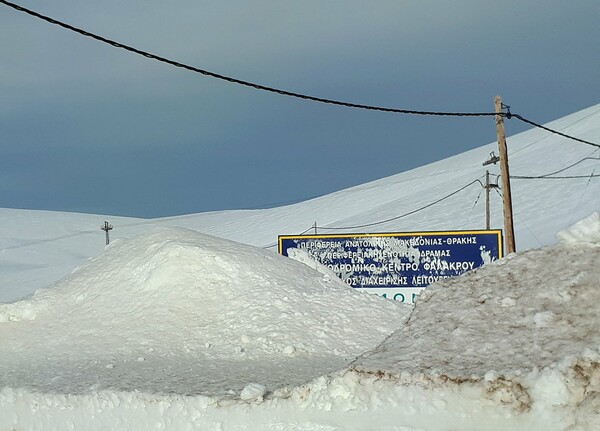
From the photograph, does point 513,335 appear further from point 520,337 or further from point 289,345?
point 289,345

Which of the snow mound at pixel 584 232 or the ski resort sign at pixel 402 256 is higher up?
the ski resort sign at pixel 402 256

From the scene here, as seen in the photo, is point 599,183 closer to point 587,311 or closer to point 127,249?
point 127,249

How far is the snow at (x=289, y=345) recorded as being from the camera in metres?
4.91

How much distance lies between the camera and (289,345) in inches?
361

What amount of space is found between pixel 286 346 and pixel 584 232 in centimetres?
385

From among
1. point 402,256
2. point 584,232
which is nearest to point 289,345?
point 584,232

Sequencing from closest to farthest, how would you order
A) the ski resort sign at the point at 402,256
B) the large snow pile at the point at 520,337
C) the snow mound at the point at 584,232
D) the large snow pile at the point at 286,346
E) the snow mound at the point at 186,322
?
the large snow pile at the point at 520,337
the large snow pile at the point at 286,346
the snow mound at the point at 584,232
the snow mound at the point at 186,322
the ski resort sign at the point at 402,256

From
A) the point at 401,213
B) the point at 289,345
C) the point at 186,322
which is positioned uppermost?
the point at 401,213

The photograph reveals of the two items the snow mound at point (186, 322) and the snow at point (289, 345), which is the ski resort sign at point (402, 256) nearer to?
the snow mound at point (186, 322)

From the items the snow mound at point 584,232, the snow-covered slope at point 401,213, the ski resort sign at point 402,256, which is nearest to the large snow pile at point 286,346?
the snow mound at point 584,232

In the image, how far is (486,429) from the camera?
479 cm

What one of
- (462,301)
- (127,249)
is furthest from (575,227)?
(127,249)

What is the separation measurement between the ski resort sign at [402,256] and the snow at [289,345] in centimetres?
739

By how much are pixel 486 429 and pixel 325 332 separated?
490 cm
